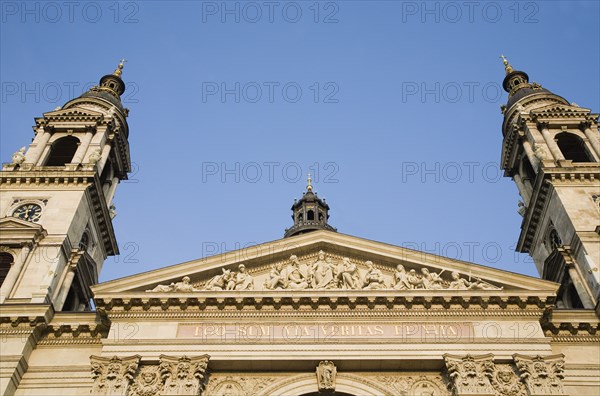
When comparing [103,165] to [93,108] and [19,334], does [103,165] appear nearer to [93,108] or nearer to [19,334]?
[93,108]

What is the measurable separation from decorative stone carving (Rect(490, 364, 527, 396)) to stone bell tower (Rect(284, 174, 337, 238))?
2218 centimetres

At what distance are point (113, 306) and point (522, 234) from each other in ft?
64.3

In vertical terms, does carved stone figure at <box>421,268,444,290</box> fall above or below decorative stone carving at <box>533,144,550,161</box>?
below

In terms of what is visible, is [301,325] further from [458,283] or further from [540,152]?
[540,152]

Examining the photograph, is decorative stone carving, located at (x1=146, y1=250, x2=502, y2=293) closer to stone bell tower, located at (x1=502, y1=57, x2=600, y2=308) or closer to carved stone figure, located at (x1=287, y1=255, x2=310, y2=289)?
carved stone figure, located at (x1=287, y1=255, x2=310, y2=289)

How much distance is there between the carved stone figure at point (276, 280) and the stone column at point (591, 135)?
56.3 feet

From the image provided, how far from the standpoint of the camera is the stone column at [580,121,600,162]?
106 feet

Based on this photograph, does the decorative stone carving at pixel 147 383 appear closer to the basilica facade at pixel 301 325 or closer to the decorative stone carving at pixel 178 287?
the basilica facade at pixel 301 325

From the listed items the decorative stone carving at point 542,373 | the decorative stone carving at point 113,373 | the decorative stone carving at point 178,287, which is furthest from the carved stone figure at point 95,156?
the decorative stone carving at point 542,373

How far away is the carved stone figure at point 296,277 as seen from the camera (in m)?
22.7

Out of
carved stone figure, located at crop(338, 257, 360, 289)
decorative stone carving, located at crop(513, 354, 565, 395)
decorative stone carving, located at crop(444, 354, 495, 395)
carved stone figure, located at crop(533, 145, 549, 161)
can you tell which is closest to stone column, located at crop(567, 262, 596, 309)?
decorative stone carving, located at crop(513, 354, 565, 395)

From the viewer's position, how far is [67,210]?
2825cm

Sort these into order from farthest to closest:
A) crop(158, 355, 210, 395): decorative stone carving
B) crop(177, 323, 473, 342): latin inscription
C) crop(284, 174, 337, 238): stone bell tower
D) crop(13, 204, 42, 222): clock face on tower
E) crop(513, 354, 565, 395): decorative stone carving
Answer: crop(284, 174, 337, 238): stone bell tower → crop(13, 204, 42, 222): clock face on tower → crop(177, 323, 473, 342): latin inscription → crop(158, 355, 210, 395): decorative stone carving → crop(513, 354, 565, 395): decorative stone carving

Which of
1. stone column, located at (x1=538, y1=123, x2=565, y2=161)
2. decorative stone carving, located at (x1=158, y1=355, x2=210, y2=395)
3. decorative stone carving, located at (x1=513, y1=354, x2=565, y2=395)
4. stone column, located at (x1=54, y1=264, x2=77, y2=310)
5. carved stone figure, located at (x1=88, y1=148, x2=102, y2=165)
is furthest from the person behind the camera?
stone column, located at (x1=538, y1=123, x2=565, y2=161)
